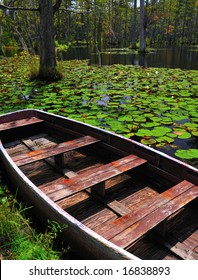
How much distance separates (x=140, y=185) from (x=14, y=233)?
154 centimetres

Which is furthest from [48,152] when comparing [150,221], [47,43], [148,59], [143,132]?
[148,59]

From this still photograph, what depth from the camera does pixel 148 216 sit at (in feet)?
6.88

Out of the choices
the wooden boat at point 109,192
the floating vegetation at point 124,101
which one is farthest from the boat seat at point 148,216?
the floating vegetation at point 124,101

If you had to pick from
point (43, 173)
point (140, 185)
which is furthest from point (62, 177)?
point (140, 185)

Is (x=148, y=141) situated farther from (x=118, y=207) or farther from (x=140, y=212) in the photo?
(x=140, y=212)

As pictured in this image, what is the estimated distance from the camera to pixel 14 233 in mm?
2205

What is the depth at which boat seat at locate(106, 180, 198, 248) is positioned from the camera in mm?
1910

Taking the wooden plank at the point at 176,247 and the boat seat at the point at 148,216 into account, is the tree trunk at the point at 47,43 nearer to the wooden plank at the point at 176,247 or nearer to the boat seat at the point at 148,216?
the boat seat at the point at 148,216

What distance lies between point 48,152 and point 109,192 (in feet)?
3.12

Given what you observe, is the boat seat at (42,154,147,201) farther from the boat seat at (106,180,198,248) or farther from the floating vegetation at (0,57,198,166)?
the floating vegetation at (0,57,198,166)

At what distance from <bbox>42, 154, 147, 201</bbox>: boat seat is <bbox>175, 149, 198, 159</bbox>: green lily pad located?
1159mm

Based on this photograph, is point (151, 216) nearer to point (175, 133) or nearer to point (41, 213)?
point (41, 213)

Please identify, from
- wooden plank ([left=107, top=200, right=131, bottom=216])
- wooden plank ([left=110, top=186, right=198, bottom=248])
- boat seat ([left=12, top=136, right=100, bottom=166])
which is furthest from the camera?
boat seat ([left=12, top=136, right=100, bottom=166])

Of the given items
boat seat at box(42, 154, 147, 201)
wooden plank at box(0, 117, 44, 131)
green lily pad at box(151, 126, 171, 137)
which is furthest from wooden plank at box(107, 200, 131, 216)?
wooden plank at box(0, 117, 44, 131)
